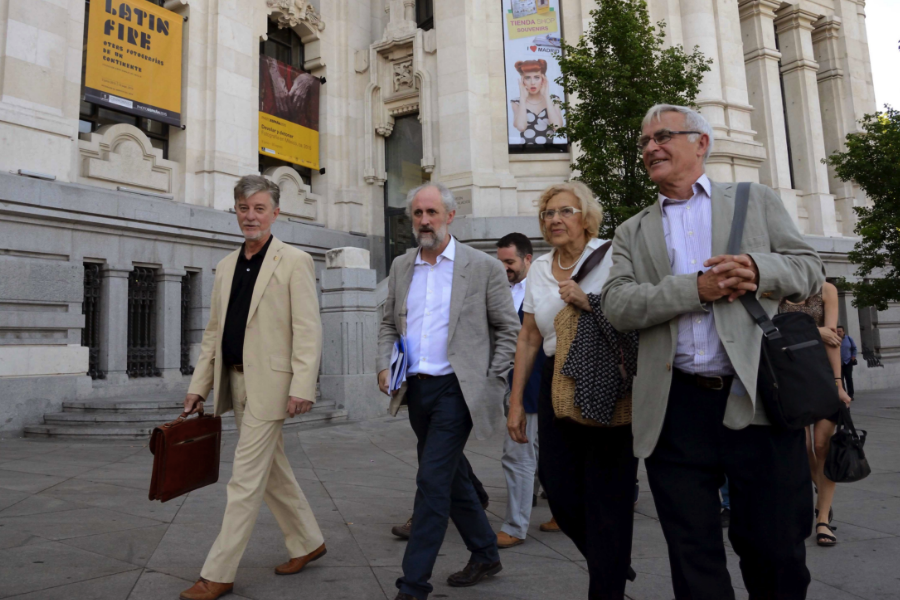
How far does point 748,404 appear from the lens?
2.33 meters

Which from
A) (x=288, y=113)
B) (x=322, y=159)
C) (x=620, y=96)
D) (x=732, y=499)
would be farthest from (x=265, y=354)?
(x=322, y=159)

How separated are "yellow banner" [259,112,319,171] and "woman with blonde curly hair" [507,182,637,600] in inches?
570

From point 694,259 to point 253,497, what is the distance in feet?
8.37

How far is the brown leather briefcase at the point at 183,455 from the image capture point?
11.8 ft

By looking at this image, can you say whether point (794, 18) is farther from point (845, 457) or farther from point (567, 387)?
point (567, 387)

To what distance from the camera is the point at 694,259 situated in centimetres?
259

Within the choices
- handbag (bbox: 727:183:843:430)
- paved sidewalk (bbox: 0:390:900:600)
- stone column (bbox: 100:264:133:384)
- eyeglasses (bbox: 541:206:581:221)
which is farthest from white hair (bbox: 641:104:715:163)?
stone column (bbox: 100:264:133:384)

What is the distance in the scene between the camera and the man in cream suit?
3816 mm

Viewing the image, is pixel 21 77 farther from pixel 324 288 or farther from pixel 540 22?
pixel 540 22

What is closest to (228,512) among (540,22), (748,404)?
(748,404)

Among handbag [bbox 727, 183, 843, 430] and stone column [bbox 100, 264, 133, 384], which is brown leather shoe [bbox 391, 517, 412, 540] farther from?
stone column [bbox 100, 264, 133, 384]

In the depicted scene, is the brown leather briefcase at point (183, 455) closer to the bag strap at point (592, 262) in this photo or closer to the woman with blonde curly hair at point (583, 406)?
the woman with blonde curly hair at point (583, 406)

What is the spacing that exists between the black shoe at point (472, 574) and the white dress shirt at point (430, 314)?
109cm

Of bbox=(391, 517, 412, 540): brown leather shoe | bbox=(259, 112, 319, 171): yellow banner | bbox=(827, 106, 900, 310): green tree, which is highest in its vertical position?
bbox=(259, 112, 319, 171): yellow banner
